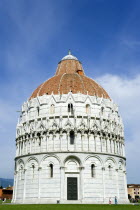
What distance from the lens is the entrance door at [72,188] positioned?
38981mm

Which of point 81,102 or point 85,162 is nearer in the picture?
point 85,162

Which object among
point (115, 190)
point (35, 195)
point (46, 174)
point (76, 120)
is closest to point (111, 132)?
point (76, 120)

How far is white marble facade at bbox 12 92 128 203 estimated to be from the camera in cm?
3959

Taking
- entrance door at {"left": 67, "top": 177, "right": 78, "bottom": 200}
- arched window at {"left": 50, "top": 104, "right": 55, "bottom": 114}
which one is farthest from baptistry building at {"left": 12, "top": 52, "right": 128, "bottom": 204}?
arched window at {"left": 50, "top": 104, "right": 55, "bottom": 114}

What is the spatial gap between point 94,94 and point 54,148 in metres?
12.9

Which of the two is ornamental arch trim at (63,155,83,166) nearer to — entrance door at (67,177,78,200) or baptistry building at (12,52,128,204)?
baptistry building at (12,52,128,204)

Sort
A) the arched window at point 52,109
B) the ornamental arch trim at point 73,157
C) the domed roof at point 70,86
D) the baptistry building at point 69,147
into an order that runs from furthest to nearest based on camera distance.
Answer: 1. the domed roof at point 70,86
2. the arched window at point 52,109
3. the ornamental arch trim at point 73,157
4. the baptistry building at point 69,147

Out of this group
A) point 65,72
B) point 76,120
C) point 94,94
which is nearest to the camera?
point 76,120

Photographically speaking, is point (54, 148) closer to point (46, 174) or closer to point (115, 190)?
point (46, 174)

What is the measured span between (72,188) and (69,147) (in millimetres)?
6272

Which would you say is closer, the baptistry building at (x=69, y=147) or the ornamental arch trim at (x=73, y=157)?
the baptistry building at (x=69, y=147)

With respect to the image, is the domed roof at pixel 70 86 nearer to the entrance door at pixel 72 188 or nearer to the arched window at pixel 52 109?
the arched window at pixel 52 109

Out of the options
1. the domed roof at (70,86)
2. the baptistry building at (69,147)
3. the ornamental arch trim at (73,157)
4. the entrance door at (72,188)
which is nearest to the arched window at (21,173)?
the baptistry building at (69,147)

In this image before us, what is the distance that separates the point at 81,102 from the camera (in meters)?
44.5
